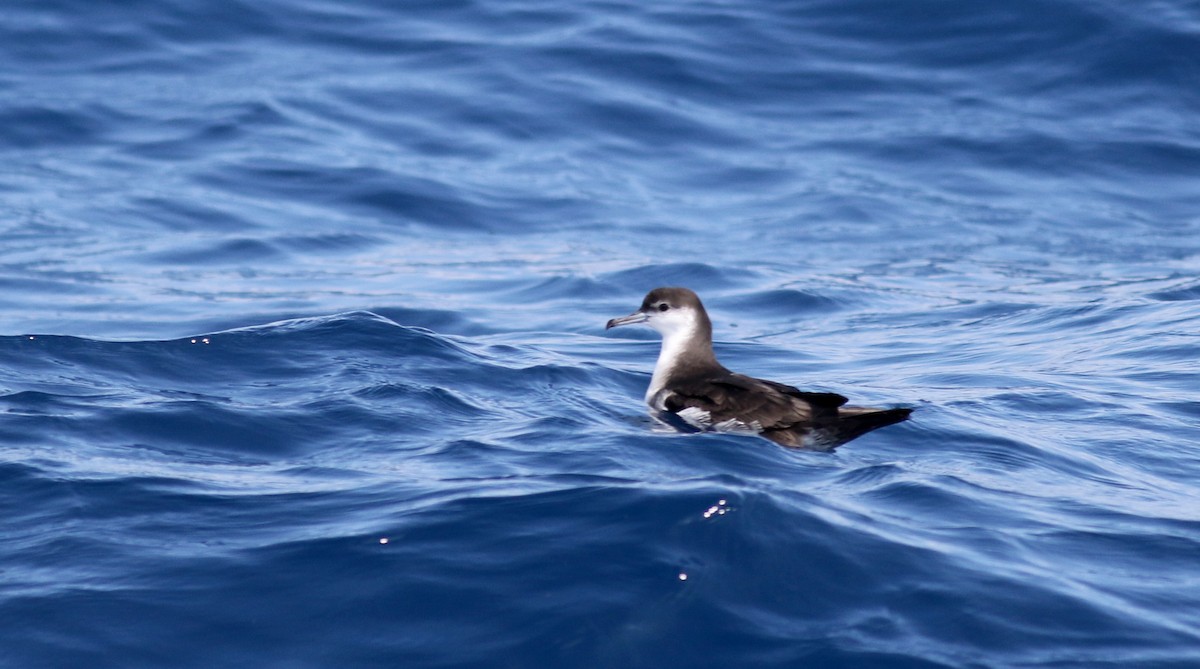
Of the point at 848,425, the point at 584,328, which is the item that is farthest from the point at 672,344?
the point at 584,328

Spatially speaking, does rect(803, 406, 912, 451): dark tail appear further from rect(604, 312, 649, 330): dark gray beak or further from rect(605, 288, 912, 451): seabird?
rect(604, 312, 649, 330): dark gray beak

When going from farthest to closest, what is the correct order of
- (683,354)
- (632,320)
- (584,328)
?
(584,328) < (632,320) < (683,354)

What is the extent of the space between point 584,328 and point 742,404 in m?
4.25

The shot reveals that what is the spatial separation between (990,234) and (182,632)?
1191 cm

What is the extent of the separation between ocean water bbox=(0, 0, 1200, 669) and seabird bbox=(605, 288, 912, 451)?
239 mm

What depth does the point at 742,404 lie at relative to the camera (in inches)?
299

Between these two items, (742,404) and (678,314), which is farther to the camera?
(678,314)

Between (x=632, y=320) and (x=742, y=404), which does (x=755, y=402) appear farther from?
(x=632, y=320)

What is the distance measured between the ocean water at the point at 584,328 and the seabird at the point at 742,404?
0.24m

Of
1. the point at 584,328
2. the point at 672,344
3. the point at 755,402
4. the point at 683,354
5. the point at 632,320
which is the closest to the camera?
the point at 755,402

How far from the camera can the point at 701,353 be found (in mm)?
8688

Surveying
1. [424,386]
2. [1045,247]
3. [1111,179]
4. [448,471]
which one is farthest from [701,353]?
[1111,179]

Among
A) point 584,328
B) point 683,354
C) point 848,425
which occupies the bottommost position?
point 584,328

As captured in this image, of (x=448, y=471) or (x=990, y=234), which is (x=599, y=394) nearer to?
(x=448, y=471)
